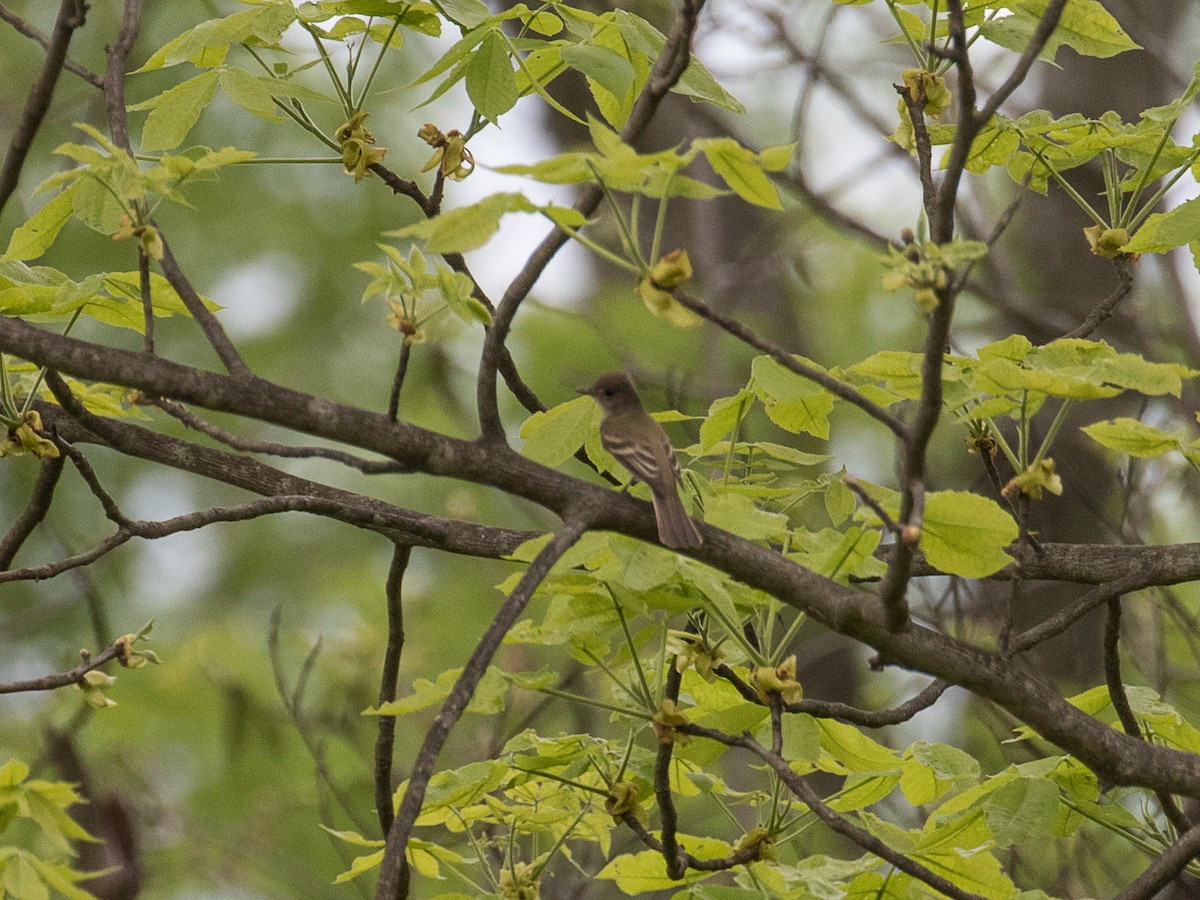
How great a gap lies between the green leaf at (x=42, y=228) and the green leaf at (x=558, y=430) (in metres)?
1.06

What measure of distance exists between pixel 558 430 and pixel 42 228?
1.20m

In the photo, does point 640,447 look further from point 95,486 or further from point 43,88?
point 43,88

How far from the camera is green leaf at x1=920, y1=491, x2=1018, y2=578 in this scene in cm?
243

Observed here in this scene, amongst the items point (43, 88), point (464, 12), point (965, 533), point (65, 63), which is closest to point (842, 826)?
point (965, 533)

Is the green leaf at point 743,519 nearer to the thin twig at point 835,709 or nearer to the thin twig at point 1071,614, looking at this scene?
the thin twig at point 835,709

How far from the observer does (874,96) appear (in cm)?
1152

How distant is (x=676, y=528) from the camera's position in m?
2.40

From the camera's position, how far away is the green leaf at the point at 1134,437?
2760mm

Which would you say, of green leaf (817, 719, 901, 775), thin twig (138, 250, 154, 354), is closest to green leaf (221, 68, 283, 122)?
thin twig (138, 250, 154, 354)

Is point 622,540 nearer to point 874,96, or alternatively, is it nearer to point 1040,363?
point 1040,363

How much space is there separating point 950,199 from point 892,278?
14cm

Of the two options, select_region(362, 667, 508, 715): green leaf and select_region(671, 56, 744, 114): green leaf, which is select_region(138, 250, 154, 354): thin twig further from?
select_region(671, 56, 744, 114): green leaf

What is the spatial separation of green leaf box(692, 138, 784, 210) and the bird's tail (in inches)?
23.1

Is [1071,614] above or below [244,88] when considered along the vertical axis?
below
